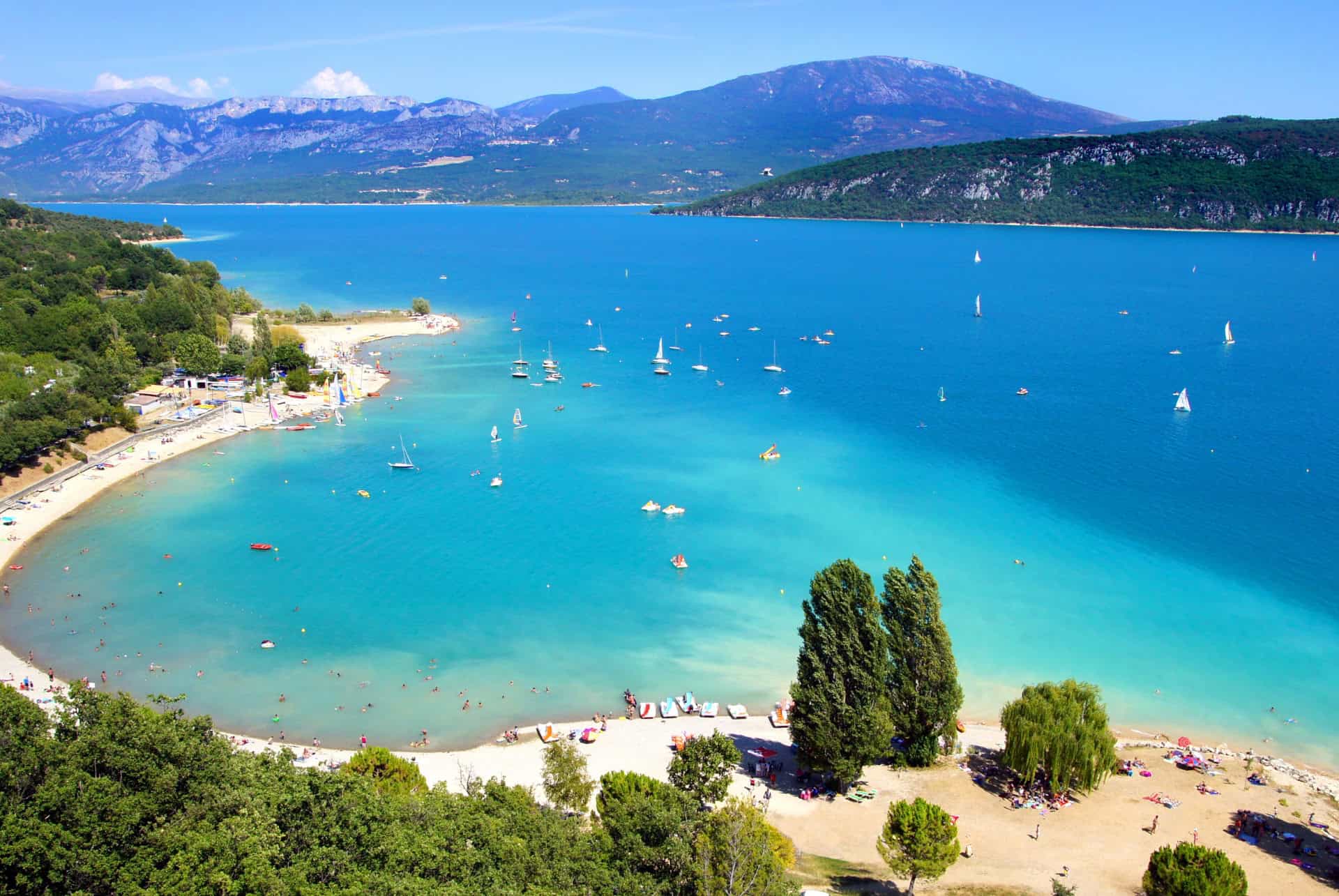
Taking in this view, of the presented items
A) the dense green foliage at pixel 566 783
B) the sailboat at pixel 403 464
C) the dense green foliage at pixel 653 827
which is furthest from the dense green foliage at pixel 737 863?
the sailboat at pixel 403 464

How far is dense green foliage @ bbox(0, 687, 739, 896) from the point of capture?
16.5 m

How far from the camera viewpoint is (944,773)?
2794 cm

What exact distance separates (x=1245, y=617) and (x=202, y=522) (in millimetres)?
51149

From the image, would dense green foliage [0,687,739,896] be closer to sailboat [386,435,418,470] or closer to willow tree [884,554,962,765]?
willow tree [884,554,962,765]

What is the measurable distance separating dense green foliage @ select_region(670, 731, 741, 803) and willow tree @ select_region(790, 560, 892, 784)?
3872mm

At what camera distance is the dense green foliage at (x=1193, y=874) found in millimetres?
19797

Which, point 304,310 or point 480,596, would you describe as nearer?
point 480,596

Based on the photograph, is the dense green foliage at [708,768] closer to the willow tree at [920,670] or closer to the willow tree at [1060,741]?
the willow tree at [920,670]

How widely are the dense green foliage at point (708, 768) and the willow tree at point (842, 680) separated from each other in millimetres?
3872

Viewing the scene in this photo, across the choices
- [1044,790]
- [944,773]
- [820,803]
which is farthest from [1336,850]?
[820,803]

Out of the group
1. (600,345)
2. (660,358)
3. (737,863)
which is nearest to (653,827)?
(737,863)

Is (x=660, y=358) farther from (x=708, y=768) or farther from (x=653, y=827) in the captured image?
(x=653, y=827)

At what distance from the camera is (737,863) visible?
18.5 m

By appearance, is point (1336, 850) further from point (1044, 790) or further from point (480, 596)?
point (480, 596)
